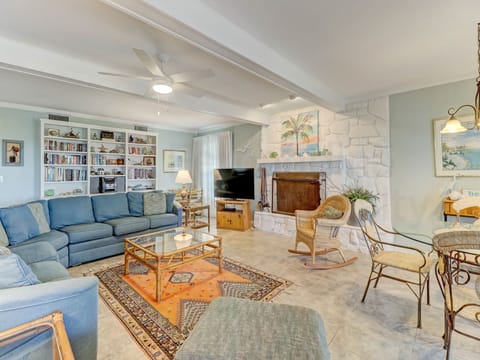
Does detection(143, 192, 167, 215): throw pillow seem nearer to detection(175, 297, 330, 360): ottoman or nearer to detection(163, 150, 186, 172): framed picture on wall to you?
detection(163, 150, 186, 172): framed picture on wall

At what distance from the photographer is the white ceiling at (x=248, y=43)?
1812mm

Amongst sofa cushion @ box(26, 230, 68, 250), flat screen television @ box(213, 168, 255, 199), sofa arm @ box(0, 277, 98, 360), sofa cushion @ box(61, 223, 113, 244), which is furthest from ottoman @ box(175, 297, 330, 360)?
flat screen television @ box(213, 168, 255, 199)

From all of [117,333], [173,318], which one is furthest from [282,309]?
[117,333]

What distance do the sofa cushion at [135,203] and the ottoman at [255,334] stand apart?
3304 millimetres

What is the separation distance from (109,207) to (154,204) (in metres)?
0.74

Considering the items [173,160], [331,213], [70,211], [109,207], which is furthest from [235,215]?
[70,211]

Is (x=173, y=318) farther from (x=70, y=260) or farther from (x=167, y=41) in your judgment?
(x=167, y=41)

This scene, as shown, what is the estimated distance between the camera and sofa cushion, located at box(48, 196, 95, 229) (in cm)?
341

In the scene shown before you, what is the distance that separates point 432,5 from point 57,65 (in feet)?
11.6

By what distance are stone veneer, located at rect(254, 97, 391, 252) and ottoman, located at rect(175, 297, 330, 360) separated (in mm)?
2988

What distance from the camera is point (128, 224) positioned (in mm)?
3705

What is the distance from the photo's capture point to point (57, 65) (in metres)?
2.54

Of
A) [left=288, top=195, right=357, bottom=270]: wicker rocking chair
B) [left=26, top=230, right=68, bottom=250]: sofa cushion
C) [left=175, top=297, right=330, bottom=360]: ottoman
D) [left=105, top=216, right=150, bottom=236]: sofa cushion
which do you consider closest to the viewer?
[left=175, top=297, right=330, bottom=360]: ottoman

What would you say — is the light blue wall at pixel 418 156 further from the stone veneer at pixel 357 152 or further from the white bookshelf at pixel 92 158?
the white bookshelf at pixel 92 158
